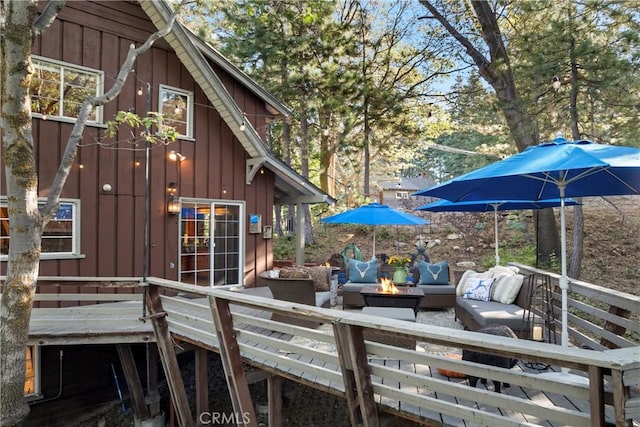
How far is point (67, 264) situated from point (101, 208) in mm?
998

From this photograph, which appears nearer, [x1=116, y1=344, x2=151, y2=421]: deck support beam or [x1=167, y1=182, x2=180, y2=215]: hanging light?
[x1=116, y1=344, x2=151, y2=421]: deck support beam

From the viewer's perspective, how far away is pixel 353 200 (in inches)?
604

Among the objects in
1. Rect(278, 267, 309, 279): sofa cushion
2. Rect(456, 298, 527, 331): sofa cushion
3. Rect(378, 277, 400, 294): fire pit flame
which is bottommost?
Rect(456, 298, 527, 331): sofa cushion

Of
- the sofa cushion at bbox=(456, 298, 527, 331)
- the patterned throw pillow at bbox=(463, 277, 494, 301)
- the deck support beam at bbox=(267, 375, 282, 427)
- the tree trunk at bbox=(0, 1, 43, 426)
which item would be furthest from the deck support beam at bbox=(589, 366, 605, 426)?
the tree trunk at bbox=(0, 1, 43, 426)

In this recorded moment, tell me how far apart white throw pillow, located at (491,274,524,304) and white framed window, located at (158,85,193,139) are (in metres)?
5.98

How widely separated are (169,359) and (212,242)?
125 inches

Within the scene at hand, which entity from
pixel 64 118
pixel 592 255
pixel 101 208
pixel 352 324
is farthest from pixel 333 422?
pixel 592 255

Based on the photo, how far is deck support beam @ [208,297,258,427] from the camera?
11.0 feet

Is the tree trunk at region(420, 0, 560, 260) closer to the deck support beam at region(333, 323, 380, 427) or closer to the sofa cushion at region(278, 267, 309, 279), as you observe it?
the sofa cushion at region(278, 267, 309, 279)

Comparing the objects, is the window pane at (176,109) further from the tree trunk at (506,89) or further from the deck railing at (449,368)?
the tree trunk at (506,89)

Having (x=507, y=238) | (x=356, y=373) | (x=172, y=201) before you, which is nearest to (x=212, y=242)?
(x=172, y=201)

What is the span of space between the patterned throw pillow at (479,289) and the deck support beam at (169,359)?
13.8 feet

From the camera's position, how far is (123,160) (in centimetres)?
638

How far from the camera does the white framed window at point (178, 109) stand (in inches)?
275
